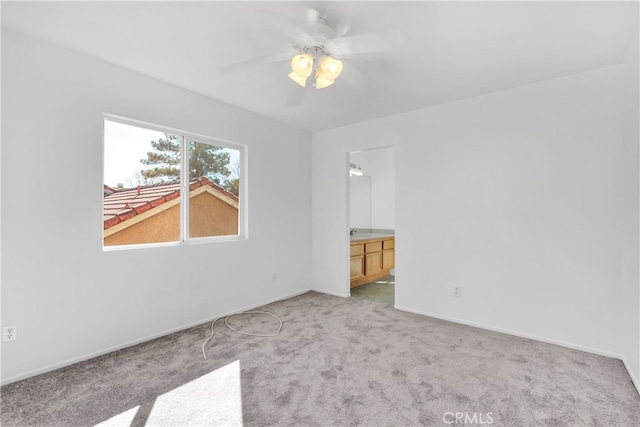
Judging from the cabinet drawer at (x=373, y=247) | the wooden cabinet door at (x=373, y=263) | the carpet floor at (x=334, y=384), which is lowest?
the carpet floor at (x=334, y=384)

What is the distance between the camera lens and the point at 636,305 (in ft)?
6.86

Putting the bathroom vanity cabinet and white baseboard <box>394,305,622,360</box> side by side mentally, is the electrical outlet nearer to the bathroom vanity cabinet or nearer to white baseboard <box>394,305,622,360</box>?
white baseboard <box>394,305,622,360</box>

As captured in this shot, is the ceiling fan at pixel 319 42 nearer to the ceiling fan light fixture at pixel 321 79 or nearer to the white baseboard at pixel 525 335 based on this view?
the ceiling fan light fixture at pixel 321 79

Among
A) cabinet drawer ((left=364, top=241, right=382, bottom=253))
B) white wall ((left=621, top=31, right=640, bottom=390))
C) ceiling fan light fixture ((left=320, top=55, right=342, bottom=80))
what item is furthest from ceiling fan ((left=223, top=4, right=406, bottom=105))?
cabinet drawer ((left=364, top=241, right=382, bottom=253))

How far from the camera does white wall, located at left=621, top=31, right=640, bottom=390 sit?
2082 millimetres

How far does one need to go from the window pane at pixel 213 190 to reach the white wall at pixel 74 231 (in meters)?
0.21

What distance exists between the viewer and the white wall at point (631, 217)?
6.83 feet

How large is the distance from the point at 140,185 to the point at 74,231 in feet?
2.19

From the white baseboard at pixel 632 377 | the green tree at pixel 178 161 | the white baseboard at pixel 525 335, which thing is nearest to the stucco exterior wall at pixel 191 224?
the green tree at pixel 178 161

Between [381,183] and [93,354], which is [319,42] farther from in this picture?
[381,183]

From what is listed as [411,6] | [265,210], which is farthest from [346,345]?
[411,6]

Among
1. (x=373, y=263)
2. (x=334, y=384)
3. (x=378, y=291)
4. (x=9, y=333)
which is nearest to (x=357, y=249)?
(x=373, y=263)

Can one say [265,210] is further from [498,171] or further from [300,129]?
[498,171]

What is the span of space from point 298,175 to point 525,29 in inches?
120
